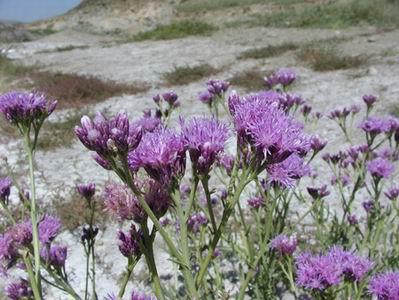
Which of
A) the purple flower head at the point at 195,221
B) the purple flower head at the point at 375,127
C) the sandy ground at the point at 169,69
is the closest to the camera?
the purple flower head at the point at 195,221

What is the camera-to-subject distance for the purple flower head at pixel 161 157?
5.30 feet

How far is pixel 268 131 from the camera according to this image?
164cm

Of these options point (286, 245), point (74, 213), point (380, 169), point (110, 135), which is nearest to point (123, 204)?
point (110, 135)

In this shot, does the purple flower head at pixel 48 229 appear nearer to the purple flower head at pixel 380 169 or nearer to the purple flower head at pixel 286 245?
the purple flower head at pixel 286 245

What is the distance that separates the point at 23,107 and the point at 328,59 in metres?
11.6

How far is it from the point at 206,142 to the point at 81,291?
314cm

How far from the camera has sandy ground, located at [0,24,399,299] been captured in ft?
20.5

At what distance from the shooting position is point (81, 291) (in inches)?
174

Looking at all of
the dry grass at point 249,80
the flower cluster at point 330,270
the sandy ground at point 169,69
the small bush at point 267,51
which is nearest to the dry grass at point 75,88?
the sandy ground at point 169,69

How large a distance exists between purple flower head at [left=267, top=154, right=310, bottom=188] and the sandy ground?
93.7 inches

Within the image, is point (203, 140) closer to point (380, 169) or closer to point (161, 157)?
point (161, 157)

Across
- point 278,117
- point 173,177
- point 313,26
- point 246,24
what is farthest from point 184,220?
point 246,24

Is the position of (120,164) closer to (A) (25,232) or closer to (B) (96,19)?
(A) (25,232)

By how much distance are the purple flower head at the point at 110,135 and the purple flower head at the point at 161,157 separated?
75 millimetres
